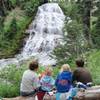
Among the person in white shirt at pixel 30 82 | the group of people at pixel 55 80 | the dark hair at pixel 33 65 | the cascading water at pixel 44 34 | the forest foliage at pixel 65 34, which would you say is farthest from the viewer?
the cascading water at pixel 44 34

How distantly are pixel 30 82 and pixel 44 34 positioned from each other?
18.3 metres

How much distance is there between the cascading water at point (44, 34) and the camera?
85.7ft

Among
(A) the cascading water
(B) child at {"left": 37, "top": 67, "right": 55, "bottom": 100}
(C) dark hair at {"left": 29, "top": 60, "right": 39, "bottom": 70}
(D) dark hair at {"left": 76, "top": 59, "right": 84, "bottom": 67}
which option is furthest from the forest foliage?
(D) dark hair at {"left": 76, "top": 59, "right": 84, "bottom": 67}

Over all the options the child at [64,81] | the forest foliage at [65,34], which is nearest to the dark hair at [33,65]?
the child at [64,81]

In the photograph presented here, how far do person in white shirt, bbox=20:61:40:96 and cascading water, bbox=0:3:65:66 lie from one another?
12726 mm

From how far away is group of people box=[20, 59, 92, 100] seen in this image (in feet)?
35.4

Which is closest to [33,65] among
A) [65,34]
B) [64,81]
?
[64,81]

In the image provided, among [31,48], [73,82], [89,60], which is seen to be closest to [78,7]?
[31,48]

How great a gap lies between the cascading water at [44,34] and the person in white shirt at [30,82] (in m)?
12.7

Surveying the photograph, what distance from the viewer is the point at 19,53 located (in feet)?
90.6

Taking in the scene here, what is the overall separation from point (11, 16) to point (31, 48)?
6.65 metres

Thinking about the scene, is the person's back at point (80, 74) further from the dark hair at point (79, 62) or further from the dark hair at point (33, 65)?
the dark hair at point (33, 65)

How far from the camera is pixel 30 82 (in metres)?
11.0

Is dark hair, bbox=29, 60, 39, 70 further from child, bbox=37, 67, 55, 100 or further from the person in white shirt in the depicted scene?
child, bbox=37, 67, 55, 100
